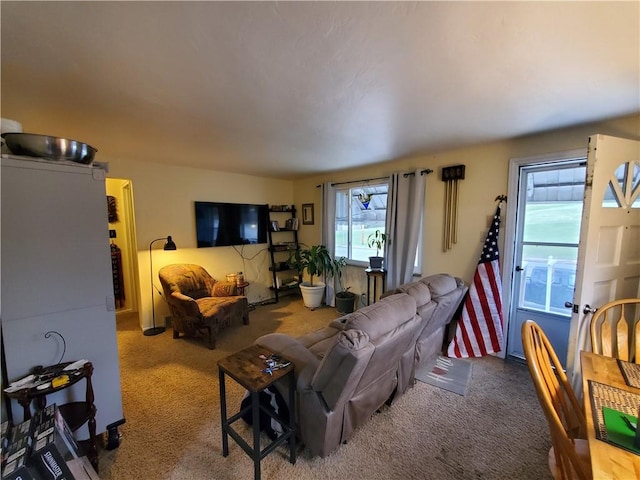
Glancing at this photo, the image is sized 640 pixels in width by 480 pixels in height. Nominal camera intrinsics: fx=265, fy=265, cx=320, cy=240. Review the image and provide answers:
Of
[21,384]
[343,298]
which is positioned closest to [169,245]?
[21,384]

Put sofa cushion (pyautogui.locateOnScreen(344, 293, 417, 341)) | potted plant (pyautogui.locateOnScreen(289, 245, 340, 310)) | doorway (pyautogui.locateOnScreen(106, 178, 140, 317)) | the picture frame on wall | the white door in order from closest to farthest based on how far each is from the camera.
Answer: sofa cushion (pyautogui.locateOnScreen(344, 293, 417, 341)), the white door, doorway (pyautogui.locateOnScreen(106, 178, 140, 317)), potted plant (pyautogui.locateOnScreen(289, 245, 340, 310)), the picture frame on wall

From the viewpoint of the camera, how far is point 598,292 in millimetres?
1831

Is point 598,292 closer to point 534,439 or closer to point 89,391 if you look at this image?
point 534,439

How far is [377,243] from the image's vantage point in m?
3.96

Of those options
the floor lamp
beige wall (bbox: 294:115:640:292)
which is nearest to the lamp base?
the floor lamp

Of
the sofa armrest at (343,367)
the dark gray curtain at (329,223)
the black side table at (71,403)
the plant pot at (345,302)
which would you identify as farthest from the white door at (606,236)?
the dark gray curtain at (329,223)

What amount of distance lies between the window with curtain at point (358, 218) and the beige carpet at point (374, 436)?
2.18m

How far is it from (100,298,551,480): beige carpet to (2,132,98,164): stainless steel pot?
184cm

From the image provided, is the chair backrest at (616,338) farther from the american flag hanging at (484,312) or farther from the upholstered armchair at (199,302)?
the upholstered armchair at (199,302)

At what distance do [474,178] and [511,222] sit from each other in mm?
613

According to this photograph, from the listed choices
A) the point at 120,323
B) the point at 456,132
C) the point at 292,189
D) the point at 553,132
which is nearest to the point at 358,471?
the point at 456,132

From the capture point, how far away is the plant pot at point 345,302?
4.16 m

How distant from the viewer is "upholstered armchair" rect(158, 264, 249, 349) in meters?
3.06

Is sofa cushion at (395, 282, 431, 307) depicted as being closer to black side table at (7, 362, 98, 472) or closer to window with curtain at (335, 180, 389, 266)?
window with curtain at (335, 180, 389, 266)
